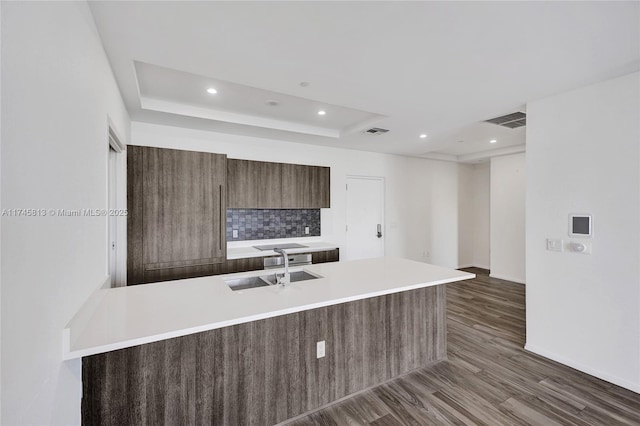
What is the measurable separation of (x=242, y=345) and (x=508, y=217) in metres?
5.62

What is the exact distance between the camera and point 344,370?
7.00ft

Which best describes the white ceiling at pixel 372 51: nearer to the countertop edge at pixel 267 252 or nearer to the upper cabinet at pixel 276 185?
the upper cabinet at pixel 276 185

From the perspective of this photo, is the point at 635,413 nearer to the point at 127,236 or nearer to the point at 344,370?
the point at 344,370

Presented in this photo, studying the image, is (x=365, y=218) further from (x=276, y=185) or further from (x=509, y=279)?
(x=509, y=279)

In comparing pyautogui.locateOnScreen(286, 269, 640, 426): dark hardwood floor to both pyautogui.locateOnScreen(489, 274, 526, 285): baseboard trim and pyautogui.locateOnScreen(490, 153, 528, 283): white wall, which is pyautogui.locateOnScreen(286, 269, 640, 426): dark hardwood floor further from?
pyautogui.locateOnScreen(490, 153, 528, 283): white wall

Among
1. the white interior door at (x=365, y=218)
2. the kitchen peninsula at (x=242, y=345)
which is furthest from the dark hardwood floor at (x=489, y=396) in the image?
the white interior door at (x=365, y=218)

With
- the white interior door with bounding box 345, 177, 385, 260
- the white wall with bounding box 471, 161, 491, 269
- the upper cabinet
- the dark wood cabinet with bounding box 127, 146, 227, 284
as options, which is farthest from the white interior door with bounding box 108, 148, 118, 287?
the white wall with bounding box 471, 161, 491, 269

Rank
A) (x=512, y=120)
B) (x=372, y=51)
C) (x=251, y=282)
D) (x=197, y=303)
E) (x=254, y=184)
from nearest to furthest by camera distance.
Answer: (x=197, y=303)
(x=372, y=51)
(x=251, y=282)
(x=512, y=120)
(x=254, y=184)

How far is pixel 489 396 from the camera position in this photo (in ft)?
7.07

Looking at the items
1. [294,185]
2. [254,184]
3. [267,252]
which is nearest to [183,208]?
[254,184]

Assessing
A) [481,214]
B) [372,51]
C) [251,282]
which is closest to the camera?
[372,51]

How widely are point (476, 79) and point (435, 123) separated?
4.05 feet

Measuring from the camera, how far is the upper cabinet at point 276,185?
3.68 metres

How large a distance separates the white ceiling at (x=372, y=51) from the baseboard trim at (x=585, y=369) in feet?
7.96
